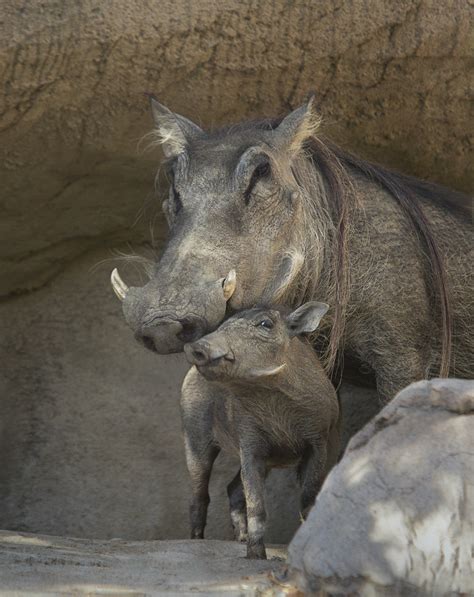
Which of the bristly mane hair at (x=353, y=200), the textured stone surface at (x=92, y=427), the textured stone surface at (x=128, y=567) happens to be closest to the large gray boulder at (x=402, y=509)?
the textured stone surface at (x=128, y=567)

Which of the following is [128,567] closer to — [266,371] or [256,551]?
[256,551]

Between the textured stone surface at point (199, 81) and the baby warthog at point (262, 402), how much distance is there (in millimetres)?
1210

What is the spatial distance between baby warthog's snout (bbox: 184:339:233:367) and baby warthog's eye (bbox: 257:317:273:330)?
21 centimetres

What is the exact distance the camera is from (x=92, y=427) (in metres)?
5.43

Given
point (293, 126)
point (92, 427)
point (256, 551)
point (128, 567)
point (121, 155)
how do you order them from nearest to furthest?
point (128, 567) < point (256, 551) < point (293, 126) < point (121, 155) < point (92, 427)

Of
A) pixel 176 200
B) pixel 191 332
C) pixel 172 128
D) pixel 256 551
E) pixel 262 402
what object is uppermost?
pixel 172 128

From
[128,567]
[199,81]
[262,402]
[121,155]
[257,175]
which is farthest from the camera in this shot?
[121,155]

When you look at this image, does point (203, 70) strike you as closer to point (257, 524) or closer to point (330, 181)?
point (330, 181)

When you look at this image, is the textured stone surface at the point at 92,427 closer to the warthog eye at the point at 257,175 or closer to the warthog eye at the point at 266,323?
the warthog eye at the point at 257,175

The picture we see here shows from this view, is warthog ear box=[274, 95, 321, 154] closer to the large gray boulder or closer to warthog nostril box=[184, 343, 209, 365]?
warthog nostril box=[184, 343, 209, 365]

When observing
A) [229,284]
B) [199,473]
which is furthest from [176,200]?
[199,473]

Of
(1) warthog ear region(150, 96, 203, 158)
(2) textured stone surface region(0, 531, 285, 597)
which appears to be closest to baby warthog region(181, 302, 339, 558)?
(2) textured stone surface region(0, 531, 285, 597)

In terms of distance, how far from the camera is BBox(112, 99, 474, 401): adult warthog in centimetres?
400

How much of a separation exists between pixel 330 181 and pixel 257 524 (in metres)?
1.35
